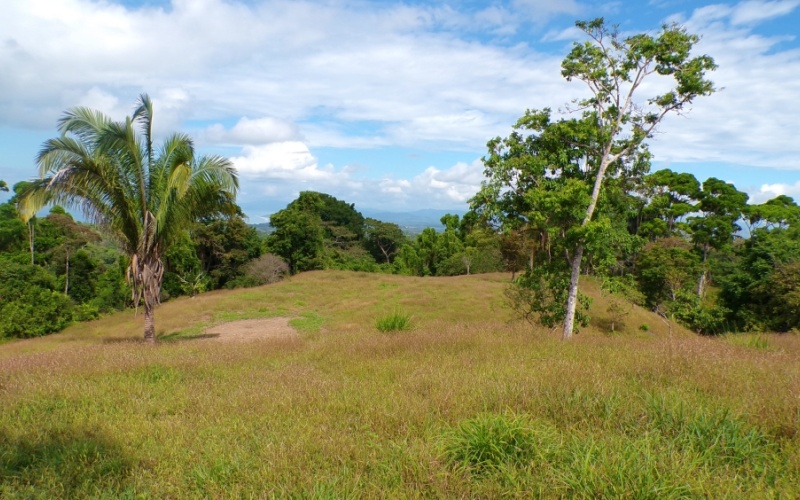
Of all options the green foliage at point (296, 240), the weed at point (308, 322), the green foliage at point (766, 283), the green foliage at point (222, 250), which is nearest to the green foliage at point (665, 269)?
the green foliage at point (766, 283)

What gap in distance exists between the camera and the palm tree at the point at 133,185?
1152 centimetres

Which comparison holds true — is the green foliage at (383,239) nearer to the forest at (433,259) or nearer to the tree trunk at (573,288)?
the forest at (433,259)

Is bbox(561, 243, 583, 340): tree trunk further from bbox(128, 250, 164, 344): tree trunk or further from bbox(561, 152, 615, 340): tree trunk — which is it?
bbox(128, 250, 164, 344): tree trunk

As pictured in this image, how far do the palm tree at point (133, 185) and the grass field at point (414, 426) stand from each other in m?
5.78

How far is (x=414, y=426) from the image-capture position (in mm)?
4012

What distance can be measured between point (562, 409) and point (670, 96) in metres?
10.3

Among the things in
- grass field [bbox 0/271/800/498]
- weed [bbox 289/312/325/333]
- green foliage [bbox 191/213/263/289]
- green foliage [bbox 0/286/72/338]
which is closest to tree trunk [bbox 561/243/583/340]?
grass field [bbox 0/271/800/498]

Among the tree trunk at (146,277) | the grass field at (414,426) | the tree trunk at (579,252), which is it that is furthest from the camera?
the tree trunk at (146,277)

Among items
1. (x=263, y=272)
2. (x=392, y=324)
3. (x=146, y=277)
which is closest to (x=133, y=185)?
(x=146, y=277)

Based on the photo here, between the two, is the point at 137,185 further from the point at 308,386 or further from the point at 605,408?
the point at 605,408

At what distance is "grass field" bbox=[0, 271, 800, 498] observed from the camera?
310 centimetres

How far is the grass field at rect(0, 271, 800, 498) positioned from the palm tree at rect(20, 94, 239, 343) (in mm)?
5779

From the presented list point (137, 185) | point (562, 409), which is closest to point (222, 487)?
point (562, 409)

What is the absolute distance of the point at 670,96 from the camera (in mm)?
11383
